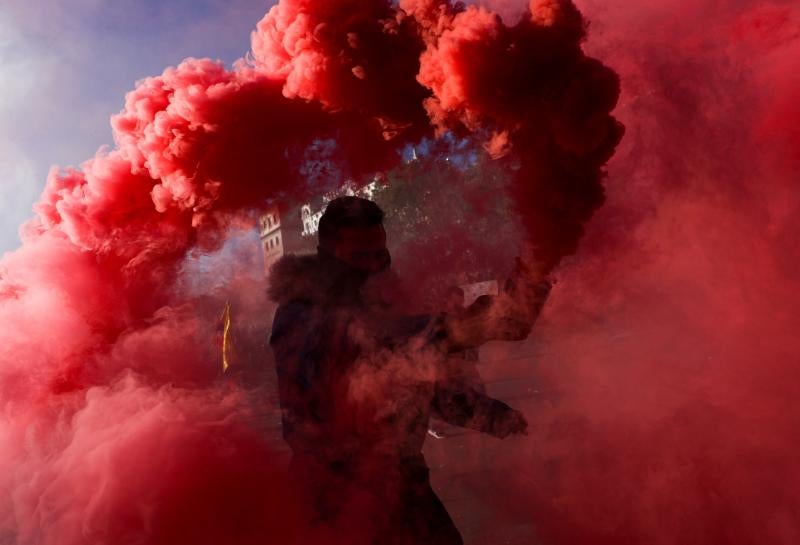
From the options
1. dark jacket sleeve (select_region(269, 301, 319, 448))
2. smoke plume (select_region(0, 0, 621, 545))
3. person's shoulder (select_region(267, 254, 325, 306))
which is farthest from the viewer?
person's shoulder (select_region(267, 254, 325, 306))

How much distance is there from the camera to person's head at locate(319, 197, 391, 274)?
271 cm

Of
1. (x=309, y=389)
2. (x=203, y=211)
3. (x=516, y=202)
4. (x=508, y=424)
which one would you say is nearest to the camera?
(x=309, y=389)

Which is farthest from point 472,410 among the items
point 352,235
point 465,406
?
point 352,235

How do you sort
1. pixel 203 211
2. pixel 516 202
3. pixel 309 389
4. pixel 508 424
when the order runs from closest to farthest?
pixel 309 389 → pixel 508 424 → pixel 516 202 → pixel 203 211

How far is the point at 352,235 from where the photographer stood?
2707 mm

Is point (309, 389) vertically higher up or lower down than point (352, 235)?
lower down

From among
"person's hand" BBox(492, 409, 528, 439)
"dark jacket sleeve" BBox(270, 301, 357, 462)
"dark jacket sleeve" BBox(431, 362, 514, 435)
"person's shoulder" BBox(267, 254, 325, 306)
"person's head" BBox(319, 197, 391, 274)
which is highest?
"person's head" BBox(319, 197, 391, 274)

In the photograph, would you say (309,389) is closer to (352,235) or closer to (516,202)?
(352,235)

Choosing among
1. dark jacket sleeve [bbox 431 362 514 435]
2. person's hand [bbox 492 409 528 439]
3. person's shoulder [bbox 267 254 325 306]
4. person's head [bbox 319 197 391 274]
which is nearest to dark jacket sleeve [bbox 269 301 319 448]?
person's shoulder [bbox 267 254 325 306]

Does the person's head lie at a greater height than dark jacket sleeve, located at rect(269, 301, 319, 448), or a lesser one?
greater

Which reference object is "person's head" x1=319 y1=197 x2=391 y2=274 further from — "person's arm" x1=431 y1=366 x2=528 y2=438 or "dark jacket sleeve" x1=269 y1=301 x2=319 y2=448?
"person's arm" x1=431 y1=366 x2=528 y2=438

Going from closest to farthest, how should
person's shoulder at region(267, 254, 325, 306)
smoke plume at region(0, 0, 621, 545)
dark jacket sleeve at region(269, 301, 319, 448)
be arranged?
dark jacket sleeve at region(269, 301, 319, 448) → smoke plume at region(0, 0, 621, 545) → person's shoulder at region(267, 254, 325, 306)

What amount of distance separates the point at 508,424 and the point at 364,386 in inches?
24.1

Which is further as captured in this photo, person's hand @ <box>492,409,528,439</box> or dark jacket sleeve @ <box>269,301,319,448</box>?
person's hand @ <box>492,409,528,439</box>
